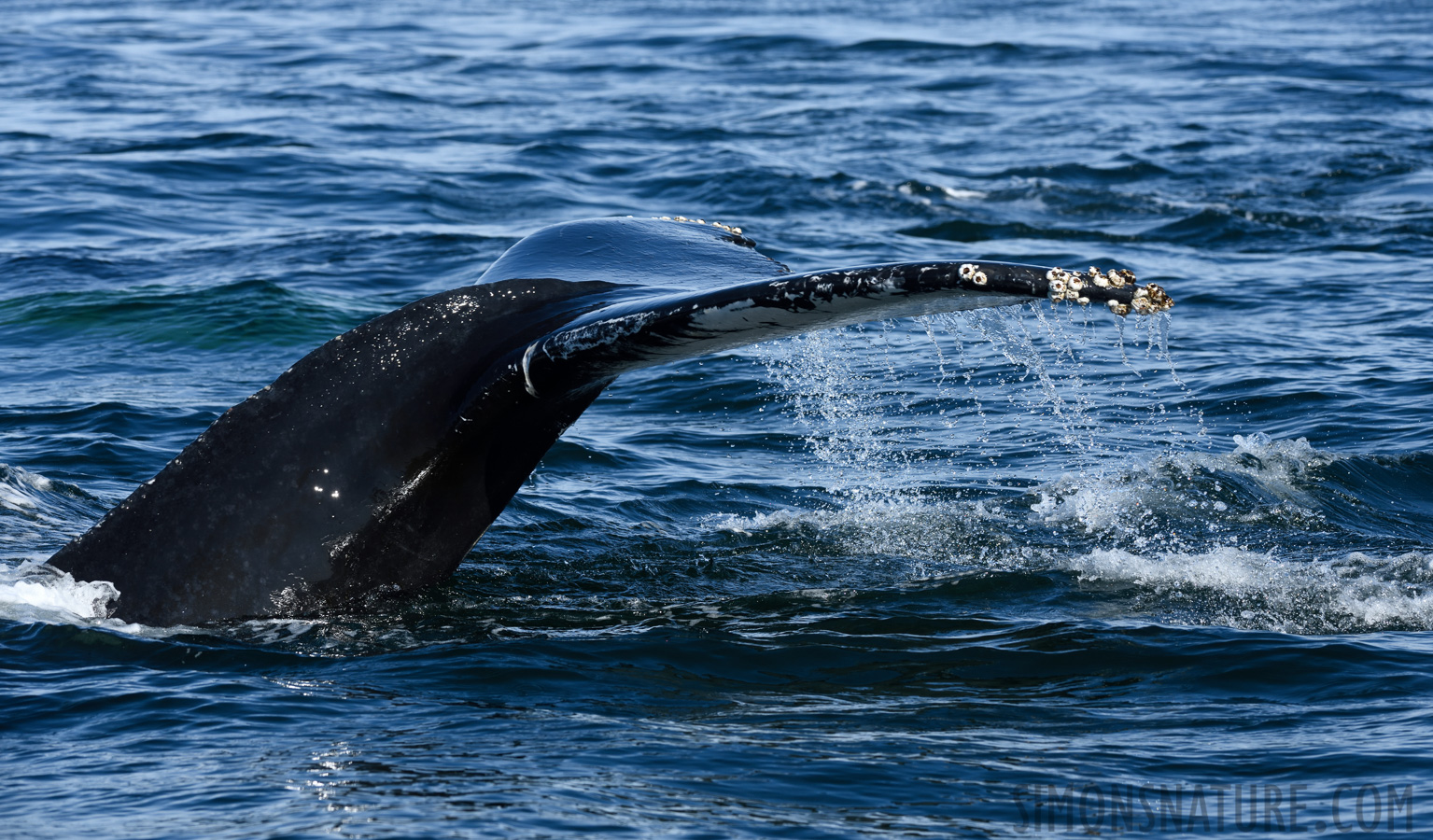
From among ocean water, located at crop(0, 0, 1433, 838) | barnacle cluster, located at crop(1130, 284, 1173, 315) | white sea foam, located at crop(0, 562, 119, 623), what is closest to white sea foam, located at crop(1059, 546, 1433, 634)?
ocean water, located at crop(0, 0, 1433, 838)

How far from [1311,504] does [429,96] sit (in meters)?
18.2

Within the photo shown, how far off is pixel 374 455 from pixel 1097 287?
2.28 meters

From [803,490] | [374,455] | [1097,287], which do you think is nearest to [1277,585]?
[803,490]

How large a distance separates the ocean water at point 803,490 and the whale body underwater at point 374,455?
0.76ft

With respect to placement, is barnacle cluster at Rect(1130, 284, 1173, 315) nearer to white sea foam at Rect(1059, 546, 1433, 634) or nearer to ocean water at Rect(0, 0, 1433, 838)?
ocean water at Rect(0, 0, 1433, 838)

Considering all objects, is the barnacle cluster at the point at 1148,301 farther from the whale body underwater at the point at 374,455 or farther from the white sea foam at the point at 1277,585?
the white sea foam at the point at 1277,585

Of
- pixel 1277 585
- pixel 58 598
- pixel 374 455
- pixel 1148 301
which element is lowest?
pixel 1277 585

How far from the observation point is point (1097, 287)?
4.10 meters

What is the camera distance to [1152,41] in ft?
98.5

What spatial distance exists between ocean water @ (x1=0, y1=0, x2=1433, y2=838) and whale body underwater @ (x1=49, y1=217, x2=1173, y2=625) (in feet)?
0.76

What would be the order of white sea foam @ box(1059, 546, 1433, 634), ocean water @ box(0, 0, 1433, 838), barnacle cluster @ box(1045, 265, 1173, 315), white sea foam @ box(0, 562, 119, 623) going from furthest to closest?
white sea foam @ box(1059, 546, 1433, 634), white sea foam @ box(0, 562, 119, 623), ocean water @ box(0, 0, 1433, 838), barnacle cluster @ box(1045, 265, 1173, 315)

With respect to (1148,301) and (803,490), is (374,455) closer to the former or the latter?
(1148,301)

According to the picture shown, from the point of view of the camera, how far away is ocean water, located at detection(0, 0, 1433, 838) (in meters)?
4.59

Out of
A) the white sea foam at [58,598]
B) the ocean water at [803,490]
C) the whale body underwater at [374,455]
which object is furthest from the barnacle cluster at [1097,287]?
the white sea foam at [58,598]
